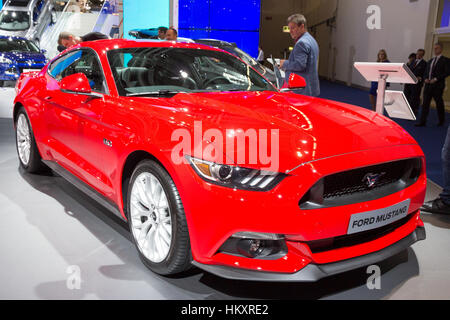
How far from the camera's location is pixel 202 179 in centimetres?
197

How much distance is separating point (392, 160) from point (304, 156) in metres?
0.54

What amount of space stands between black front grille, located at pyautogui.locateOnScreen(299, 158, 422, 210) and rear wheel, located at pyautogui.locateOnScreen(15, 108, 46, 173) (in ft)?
9.90

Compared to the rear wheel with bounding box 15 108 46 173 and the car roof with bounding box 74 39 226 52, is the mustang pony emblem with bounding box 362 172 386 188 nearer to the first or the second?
the car roof with bounding box 74 39 226 52

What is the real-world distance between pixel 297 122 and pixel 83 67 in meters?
2.03

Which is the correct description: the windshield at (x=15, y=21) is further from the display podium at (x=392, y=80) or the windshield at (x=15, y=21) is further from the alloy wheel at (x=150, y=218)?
the alloy wheel at (x=150, y=218)

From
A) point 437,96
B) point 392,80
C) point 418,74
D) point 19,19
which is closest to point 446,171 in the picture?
point 392,80

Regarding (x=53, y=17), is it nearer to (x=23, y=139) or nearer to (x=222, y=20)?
(x=222, y=20)

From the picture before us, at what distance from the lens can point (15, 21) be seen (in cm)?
1661

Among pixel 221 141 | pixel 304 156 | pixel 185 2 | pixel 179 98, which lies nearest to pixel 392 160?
pixel 304 156

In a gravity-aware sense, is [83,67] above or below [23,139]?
above

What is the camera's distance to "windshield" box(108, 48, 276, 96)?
296 cm

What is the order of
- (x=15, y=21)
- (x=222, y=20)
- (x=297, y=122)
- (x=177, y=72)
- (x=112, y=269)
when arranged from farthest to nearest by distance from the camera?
(x=15, y=21), (x=222, y=20), (x=177, y=72), (x=112, y=269), (x=297, y=122)

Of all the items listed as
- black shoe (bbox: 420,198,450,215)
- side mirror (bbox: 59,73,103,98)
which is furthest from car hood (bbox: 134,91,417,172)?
black shoe (bbox: 420,198,450,215)
